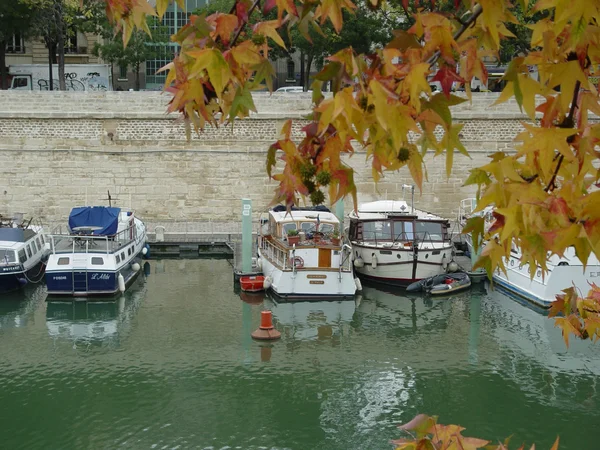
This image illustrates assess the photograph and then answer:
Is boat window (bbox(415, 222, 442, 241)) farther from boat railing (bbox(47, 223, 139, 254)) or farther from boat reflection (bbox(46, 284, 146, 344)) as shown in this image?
boat railing (bbox(47, 223, 139, 254))

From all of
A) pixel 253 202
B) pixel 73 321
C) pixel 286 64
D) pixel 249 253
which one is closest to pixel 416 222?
pixel 249 253

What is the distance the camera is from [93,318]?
18.1 meters

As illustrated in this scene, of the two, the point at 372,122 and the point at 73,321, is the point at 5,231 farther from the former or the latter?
the point at 372,122

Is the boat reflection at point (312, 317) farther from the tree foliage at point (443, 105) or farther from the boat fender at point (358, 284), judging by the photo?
the tree foliage at point (443, 105)

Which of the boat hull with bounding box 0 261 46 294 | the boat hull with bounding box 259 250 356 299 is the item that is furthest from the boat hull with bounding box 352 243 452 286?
the boat hull with bounding box 0 261 46 294

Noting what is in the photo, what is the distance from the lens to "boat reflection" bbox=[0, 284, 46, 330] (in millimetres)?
17562

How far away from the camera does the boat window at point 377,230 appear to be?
22109 millimetres

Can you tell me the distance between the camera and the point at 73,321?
1778 centimetres

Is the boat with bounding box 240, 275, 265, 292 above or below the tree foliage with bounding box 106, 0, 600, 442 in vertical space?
below

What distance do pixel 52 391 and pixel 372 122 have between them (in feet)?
39.1

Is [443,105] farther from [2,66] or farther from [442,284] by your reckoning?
[2,66]

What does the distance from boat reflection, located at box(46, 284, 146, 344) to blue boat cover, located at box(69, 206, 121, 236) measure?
5.74 ft

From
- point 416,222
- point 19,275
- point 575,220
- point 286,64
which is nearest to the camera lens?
point 575,220

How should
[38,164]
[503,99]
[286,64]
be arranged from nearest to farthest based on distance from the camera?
[503,99] < [38,164] < [286,64]
